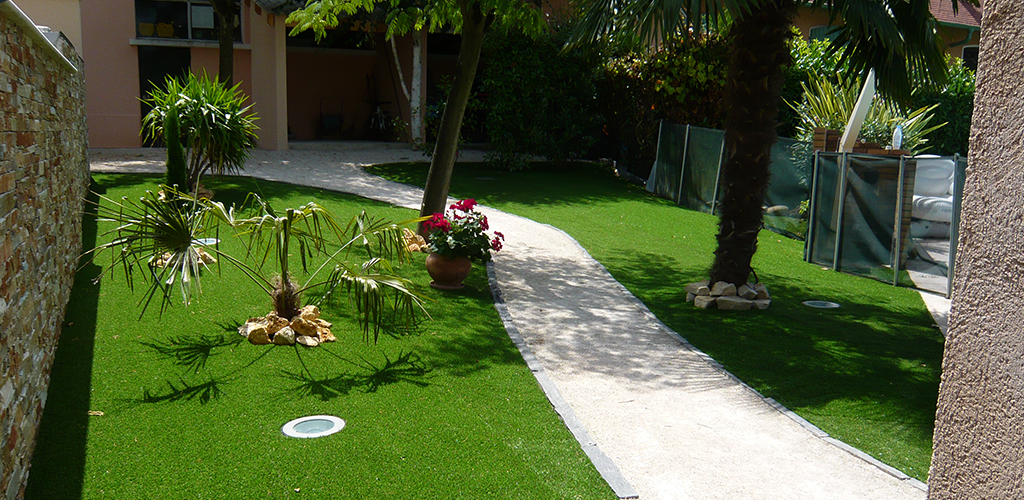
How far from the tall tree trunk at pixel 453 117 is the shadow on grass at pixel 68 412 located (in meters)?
4.93

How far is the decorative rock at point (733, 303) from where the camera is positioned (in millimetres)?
9125

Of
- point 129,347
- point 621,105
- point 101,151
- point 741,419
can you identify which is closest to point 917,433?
point 741,419

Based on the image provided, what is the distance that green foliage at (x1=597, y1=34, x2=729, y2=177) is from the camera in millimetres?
17812

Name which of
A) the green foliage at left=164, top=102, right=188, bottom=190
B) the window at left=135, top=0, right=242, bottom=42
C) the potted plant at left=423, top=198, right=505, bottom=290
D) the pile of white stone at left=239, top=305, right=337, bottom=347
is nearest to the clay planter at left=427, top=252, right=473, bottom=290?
the potted plant at left=423, top=198, right=505, bottom=290

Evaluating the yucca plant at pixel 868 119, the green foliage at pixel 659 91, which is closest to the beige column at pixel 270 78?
the green foliage at pixel 659 91

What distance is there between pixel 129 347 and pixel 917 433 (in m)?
6.55

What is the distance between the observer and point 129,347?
256 inches

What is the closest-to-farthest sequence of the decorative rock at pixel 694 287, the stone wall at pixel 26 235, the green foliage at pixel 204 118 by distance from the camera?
the stone wall at pixel 26 235
the decorative rock at pixel 694 287
the green foliage at pixel 204 118

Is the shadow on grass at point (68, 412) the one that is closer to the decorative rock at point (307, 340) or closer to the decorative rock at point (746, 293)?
the decorative rock at point (307, 340)

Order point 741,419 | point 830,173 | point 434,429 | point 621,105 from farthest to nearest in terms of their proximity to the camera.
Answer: point 621,105 < point 830,173 < point 741,419 < point 434,429

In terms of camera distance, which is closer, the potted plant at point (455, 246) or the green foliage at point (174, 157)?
the potted plant at point (455, 246)

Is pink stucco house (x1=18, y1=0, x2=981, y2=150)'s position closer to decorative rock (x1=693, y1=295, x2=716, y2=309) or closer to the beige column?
the beige column

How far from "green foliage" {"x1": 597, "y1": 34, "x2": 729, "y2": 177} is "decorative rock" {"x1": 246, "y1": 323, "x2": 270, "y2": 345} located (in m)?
12.3

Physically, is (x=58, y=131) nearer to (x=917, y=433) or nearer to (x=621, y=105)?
(x=917, y=433)
